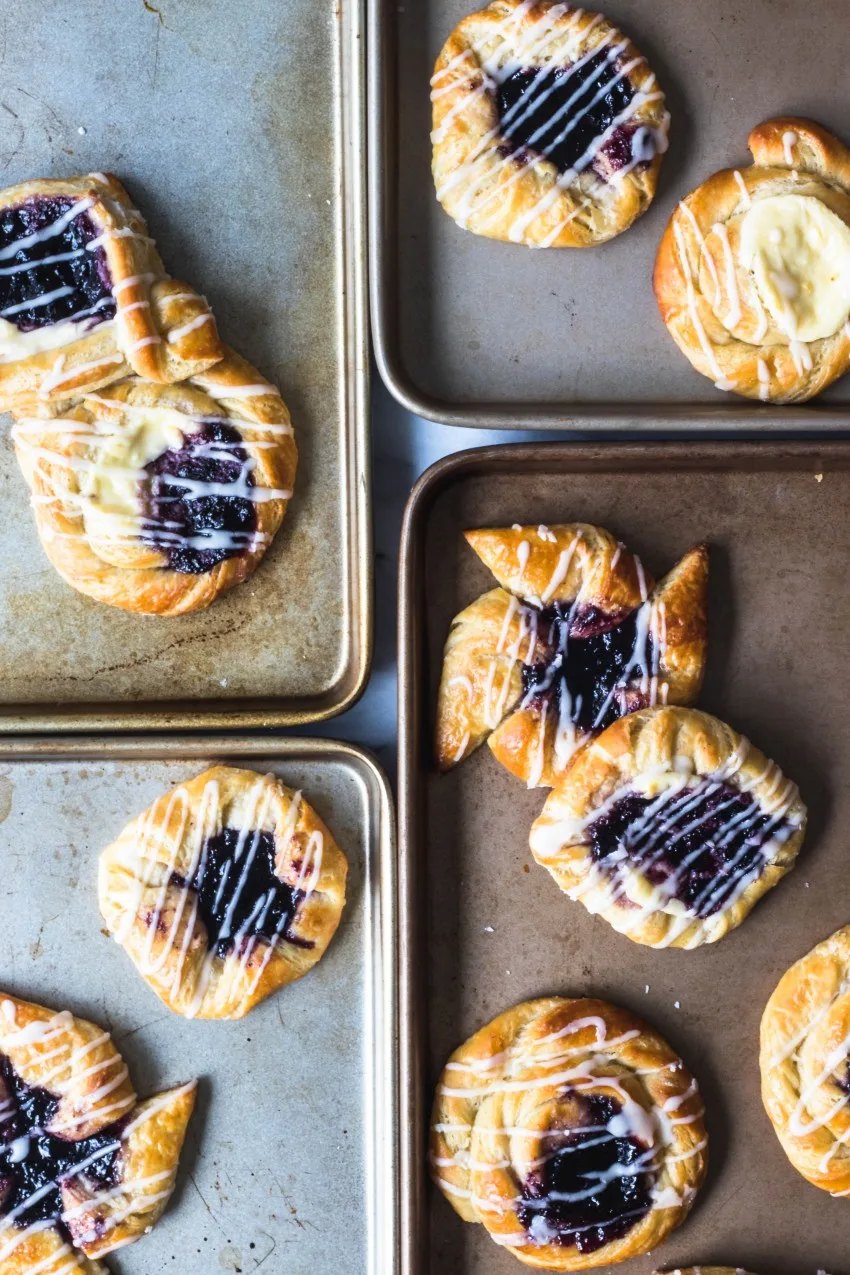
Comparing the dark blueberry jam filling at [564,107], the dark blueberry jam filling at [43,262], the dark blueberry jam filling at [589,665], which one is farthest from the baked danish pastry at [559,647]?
the dark blueberry jam filling at [43,262]

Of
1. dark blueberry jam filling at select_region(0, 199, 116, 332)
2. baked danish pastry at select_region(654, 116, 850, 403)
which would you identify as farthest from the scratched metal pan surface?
baked danish pastry at select_region(654, 116, 850, 403)

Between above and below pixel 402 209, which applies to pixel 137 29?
above

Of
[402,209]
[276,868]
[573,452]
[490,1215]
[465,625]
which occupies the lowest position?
[490,1215]

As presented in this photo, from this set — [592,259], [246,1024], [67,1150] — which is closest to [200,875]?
[246,1024]

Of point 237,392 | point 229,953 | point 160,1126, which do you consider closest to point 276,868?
point 229,953

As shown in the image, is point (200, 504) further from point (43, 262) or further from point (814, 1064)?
point (814, 1064)

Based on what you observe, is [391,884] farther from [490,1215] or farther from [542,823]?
[490,1215]

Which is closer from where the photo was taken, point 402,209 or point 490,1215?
point 490,1215
